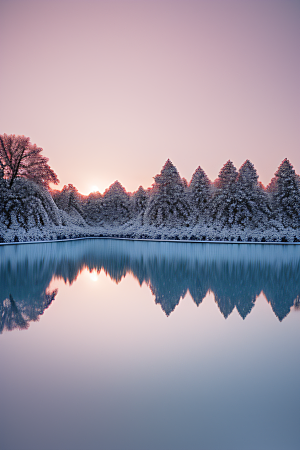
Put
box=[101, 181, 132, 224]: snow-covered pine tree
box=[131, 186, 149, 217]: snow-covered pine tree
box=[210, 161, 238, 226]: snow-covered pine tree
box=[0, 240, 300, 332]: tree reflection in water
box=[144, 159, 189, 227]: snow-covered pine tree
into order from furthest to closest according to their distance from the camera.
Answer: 1. box=[101, 181, 132, 224]: snow-covered pine tree
2. box=[131, 186, 149, 217]: snow-covered pine tree
3. box=[144, 159, 189, 227]: snow-covered pine tree
4. box=[210, 161, 238, 226]: snow-covered pine tree
5. box=[0, 240, 300, 332]: tree reflection in water

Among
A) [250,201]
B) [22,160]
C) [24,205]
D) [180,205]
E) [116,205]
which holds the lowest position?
[24,205]

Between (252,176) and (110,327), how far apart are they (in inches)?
1201

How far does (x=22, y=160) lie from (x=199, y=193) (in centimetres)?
2024

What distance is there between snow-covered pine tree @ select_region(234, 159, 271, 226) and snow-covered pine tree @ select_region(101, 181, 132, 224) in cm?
2282

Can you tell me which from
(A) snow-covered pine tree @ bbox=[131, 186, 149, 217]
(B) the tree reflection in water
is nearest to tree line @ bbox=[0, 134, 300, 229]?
(A) snow-covered pine tree @ bbox=[131, 186, 149, 217]

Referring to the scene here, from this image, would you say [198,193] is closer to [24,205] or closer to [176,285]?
[24,205]

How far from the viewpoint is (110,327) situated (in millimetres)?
4461

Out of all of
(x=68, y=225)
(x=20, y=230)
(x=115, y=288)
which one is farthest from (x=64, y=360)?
(x=68, y=225)

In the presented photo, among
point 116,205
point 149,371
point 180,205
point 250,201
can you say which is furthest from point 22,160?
A: point 149,371

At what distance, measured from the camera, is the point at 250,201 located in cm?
3066

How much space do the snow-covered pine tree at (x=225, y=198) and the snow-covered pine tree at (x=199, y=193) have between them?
212 cm

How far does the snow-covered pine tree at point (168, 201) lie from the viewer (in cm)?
3466

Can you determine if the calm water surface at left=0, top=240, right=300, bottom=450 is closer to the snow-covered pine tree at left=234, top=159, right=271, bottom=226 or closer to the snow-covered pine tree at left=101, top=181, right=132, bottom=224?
the snow-covered pine tree at left=234, top=159, right=271, bottom=226

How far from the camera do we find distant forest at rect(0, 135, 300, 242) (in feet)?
91.2
